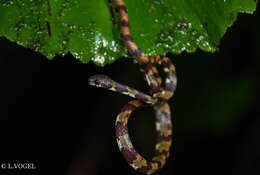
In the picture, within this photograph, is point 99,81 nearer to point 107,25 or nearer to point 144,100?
point 144,100

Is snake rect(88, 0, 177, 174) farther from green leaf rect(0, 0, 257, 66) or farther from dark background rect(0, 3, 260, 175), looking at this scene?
dark background rect(0, 3, 260, 175)

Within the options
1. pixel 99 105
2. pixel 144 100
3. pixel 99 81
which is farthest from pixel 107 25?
pixel 99 105

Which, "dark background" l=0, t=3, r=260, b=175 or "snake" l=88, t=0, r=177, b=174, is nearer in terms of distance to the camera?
"snake" l=88, t=0, r=177, b=174

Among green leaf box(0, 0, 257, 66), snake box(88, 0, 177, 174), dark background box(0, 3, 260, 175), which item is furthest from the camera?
dark background box(0, 3, 260, 175)

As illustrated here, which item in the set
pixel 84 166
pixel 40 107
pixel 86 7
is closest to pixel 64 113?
pixel 40 107

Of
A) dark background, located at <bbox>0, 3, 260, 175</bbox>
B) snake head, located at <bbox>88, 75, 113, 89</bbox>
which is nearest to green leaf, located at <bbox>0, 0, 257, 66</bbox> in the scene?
snake head, located at <bbox>88, 75, 113, 89</bbox>

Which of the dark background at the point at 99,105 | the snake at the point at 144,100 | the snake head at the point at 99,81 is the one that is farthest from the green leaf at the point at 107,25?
the dark background at the point at 99,105
